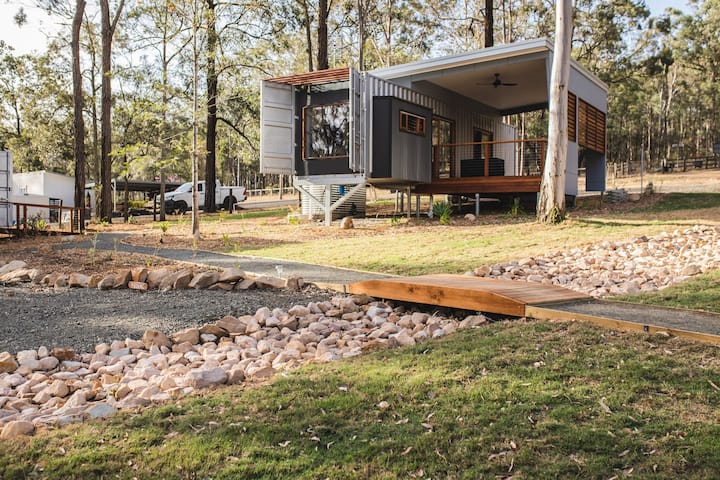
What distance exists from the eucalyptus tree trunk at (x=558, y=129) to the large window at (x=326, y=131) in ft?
16.5

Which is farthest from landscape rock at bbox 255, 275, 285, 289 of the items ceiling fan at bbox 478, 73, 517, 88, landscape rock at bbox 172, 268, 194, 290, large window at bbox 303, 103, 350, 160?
ceiling fan at bbox 478, 73, 517, 88

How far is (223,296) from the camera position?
6.86 metres

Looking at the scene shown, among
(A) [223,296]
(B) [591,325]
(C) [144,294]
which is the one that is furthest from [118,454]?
(C) [144,294]

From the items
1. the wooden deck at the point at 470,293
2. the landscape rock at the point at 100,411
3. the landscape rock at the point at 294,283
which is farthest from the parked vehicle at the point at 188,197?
the landscape rock at the point at 100,411

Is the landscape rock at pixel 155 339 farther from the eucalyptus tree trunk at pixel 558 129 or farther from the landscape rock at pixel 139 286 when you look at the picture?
the eucalyptus tree trunk at pixel 558 129

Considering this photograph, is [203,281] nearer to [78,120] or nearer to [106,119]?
[78,120]

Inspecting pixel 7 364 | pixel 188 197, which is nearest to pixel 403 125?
pixel 7 364

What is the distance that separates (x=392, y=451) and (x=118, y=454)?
1.23 m

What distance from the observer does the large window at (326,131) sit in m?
15.3

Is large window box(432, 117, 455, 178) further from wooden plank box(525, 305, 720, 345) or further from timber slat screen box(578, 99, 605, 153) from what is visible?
wooden plank box(525, 305, 720, 345)

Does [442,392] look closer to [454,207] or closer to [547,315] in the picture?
[547,315]

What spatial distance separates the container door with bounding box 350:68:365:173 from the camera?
14148 mm

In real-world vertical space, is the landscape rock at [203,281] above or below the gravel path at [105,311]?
above

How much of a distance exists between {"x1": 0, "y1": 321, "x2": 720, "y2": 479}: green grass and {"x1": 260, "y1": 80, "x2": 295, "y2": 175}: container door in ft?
39.9
